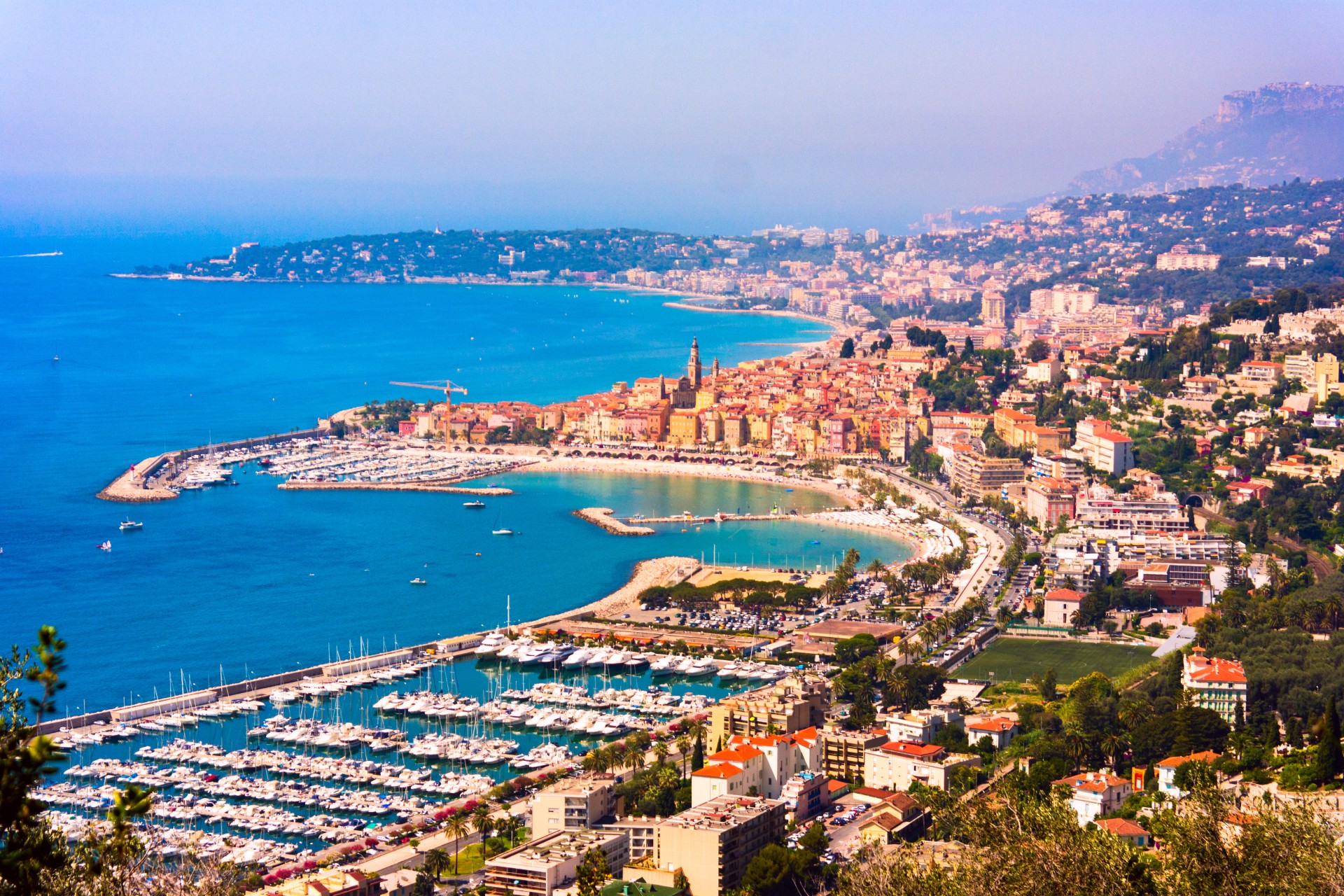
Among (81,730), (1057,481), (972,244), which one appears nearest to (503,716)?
(81,730)

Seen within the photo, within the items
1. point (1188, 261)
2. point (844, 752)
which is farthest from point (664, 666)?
point (1188, 261)

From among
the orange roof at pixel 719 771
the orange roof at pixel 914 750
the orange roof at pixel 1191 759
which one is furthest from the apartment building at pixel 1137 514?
the orange roof at pixel 719 771

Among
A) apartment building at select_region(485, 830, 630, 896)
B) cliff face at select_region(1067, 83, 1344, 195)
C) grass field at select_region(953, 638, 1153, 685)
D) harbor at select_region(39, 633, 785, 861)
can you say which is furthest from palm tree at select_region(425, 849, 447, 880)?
cliff face at select_region(1067, 83, 1344, 195)

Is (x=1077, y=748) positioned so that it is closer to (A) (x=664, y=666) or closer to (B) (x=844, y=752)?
(B) (x=844, y=752)

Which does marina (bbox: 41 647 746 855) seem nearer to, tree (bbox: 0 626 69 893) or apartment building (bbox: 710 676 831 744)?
apartment building (bbox: 710 676 831 744)

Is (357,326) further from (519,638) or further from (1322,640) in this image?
(1322,640)

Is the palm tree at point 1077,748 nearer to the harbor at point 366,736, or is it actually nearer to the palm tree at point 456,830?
the harbor at point 366,736
